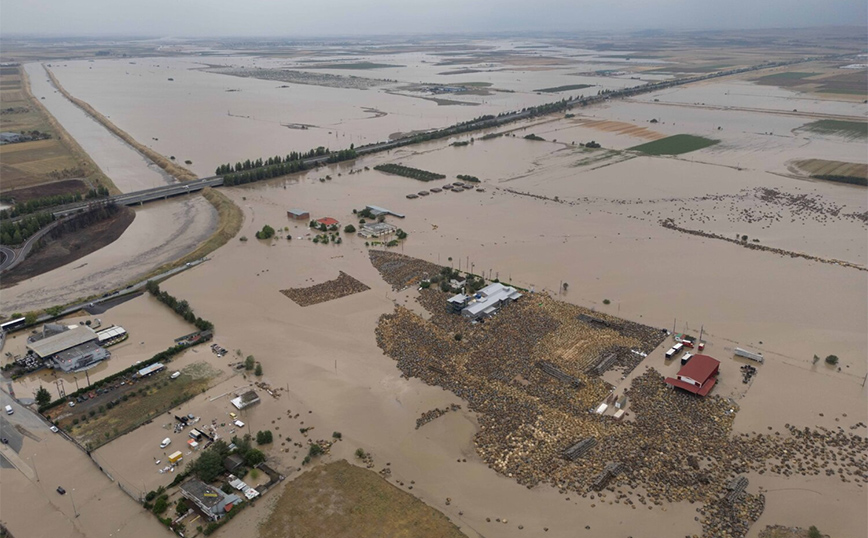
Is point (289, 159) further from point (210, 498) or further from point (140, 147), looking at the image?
point (210, 498)

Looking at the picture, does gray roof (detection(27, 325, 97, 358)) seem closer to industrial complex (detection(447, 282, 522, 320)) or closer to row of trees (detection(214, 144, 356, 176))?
industrial complex (detection(447, 282, 522, 320))

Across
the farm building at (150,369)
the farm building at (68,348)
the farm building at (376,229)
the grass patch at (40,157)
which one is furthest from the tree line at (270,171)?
the farm building at (150,369)

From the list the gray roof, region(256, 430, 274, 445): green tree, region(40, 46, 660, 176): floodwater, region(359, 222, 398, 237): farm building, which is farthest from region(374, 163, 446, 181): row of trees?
region(256, 430, 274, 445): green tree

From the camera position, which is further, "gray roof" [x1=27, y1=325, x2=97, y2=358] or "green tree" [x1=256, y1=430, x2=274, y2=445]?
"gray roof" [x1=27, y1=325, x2=97, y2=358]

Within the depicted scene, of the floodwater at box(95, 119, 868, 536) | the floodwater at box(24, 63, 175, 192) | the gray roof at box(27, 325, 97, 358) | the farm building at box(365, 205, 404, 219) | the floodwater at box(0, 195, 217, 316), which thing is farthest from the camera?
the floodwater at box(24, 63, 175, 192)

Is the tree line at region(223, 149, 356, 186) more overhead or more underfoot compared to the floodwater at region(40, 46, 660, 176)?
more underfoot

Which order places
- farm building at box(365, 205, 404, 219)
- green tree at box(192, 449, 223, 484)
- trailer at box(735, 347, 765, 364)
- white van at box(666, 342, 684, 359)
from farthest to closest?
farm building at box(365, 205, 404, 219), white van at box(666, 342, 684, 359), trailer at box(735, 347, 765, 364), green tree at box(192, 449, 223, 484)
